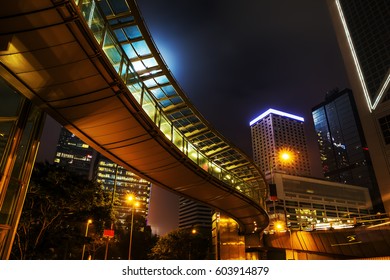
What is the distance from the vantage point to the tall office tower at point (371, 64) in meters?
43.3

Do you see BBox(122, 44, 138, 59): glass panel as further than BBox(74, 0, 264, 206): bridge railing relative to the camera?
Yes

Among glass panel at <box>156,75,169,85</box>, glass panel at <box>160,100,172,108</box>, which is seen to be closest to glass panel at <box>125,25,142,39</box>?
glass panel at <box>156,75,169,85</box>

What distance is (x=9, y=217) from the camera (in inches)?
402

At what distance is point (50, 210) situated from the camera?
14977mm

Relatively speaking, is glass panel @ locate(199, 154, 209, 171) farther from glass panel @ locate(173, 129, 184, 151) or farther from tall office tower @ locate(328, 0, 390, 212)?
tall office tower @ locate(328, 0, 390, 212)

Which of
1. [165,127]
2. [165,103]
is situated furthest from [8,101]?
[165,103]

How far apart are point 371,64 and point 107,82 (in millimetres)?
47175

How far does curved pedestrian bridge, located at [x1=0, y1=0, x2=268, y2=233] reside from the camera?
318 inches

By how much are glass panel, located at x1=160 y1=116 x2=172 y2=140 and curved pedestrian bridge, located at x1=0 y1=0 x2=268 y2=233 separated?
6 cm

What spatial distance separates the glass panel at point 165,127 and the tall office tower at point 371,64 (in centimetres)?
3589

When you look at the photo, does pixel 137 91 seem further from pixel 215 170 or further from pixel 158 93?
pixel 215 170

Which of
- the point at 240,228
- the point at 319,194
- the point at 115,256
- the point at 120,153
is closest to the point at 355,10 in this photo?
the point at 240,228
